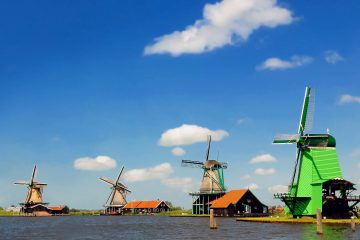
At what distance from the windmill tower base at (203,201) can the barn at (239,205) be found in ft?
15.2

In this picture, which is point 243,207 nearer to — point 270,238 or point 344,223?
point 344,223

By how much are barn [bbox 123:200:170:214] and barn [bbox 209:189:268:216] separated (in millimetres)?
36582

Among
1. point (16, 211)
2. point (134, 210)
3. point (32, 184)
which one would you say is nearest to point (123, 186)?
point (134, 210)

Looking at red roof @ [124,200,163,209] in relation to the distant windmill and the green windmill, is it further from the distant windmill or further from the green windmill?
the green windmill

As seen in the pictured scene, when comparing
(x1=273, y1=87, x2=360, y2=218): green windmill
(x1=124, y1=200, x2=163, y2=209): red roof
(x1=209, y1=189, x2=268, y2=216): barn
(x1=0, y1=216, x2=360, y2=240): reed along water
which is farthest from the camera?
(x1=124, y1=200, x2=163, y2=209): red roof

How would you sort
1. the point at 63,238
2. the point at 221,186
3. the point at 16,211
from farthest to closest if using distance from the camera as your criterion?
the point at 16,211 → the point at 221,186 → the point at 63,238

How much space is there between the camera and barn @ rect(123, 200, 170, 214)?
123 metres

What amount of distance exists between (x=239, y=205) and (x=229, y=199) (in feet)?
6.88

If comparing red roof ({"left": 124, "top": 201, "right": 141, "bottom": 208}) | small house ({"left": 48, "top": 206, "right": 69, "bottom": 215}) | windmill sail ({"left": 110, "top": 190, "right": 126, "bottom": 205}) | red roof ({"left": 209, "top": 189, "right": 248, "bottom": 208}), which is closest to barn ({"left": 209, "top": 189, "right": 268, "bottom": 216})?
red roof ({"left": 209, "top": 189, "right": 248, "bottom": 208})

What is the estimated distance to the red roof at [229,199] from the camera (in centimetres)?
8519

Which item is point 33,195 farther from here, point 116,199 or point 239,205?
point 239,205

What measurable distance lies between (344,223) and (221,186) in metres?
44.5

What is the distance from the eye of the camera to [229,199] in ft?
284

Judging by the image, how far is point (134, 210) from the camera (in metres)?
128
